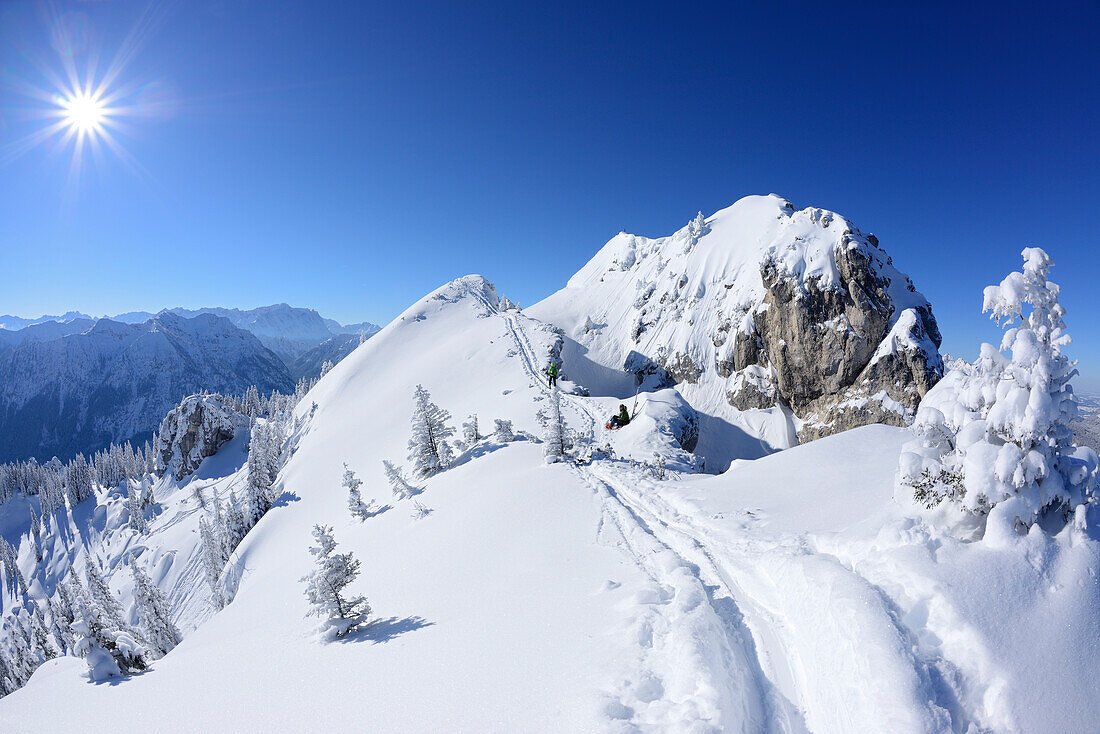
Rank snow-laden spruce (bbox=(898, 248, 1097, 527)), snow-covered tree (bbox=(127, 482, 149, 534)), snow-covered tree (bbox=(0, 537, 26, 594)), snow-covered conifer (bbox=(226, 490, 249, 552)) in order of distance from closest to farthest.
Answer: snow-laden spruce (bbox=(898, 248, 1097, 527)), snow-covered conifer (bbox=(226, 490, 249, 552)), snow-covered tree (bbox=(127, 482, 149, 534)), snow-covered tree (bbox=(0, 537, 26, 594))

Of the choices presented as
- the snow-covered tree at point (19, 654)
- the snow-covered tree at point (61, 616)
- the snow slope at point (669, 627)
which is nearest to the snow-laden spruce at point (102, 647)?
the snow slope at point (669, 627)

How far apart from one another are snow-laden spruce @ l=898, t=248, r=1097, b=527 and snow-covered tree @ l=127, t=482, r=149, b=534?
111m

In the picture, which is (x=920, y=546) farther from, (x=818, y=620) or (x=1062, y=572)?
(x=818, y=620)

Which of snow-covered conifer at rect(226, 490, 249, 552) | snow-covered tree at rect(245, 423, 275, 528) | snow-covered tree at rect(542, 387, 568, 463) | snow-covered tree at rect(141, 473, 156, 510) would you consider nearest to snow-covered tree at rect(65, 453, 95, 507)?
snow-covered tree at rect(141, 473, 156, 510)

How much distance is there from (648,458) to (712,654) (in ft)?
46.5

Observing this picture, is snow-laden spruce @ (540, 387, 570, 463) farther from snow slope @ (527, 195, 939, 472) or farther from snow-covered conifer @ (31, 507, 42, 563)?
snow-covered conifer @ (31, 507, 42, 563)

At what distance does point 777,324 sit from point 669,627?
56.1 m

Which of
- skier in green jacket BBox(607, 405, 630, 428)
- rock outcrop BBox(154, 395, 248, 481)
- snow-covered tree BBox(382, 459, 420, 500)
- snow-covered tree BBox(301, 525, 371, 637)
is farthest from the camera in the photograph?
rock outcrop BBox(154, 395, 248, 481)

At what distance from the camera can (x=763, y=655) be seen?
20.3 feet

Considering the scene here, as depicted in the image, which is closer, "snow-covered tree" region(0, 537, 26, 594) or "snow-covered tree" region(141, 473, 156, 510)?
"snow-covered tree" region(0, 537, 26, 594)

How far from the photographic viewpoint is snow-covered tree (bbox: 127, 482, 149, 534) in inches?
3009

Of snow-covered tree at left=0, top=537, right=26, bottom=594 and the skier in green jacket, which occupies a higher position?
snow-covered tree at left=0, top=537, right=26, bottom=594

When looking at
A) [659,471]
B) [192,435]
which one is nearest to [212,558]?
[192,435]

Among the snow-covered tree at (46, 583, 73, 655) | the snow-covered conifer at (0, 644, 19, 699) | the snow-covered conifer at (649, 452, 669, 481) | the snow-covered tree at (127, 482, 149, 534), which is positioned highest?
the snow-covered tree at (127, 482, 149, 534)
